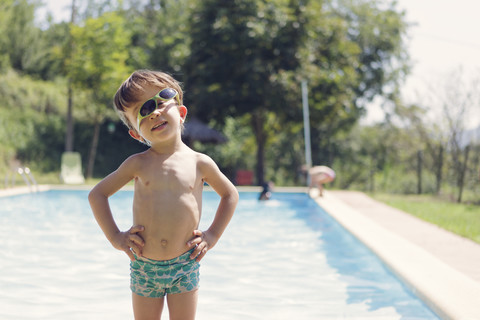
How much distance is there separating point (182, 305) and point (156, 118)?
80cm

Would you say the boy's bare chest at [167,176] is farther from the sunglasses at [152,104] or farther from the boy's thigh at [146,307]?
the boy's thigh at [146,307]

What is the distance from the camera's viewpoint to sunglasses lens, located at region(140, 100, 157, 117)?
232 centimetres

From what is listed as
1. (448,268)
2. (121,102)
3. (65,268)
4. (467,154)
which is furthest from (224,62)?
(121,102)

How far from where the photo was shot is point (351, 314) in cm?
434

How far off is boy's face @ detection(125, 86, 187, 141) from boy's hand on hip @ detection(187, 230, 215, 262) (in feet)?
1.47

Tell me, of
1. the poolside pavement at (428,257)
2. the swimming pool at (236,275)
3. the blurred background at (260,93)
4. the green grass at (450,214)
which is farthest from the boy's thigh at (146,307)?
the blurred background at (260,93)

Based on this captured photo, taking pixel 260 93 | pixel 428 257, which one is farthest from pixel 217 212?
pixel 260 93

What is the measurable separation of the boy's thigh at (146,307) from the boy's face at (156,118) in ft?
2.26

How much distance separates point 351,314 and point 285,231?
4.93 m

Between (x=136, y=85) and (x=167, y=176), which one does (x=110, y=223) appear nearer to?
(x=167, y=176)

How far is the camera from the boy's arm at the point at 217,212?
93.7 inches

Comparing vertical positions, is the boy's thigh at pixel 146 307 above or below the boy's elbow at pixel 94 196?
below

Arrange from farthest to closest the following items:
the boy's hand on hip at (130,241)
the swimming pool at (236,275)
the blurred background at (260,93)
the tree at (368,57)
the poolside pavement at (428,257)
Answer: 1. the tree at (368,57)
2. the blurred background at (260,93)
3. the swimming pool at (236,275)
4. the poolside pavement at (428,257)
5. the boy's hand on hip at (130,241)

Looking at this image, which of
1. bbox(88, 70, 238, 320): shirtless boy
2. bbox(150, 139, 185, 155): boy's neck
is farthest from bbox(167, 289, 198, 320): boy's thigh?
bbox(150, 139, 185, 155): boy's neck
